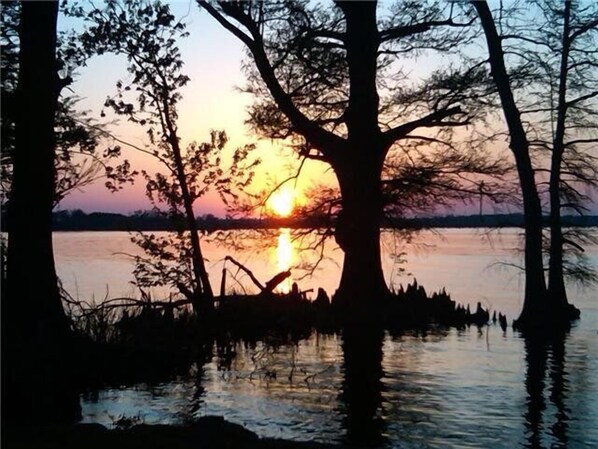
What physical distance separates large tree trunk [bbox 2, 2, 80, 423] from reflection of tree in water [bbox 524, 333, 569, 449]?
6.90 meters

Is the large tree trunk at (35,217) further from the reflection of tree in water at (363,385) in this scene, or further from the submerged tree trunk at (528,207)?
the submerged tree trunk at (528,207)

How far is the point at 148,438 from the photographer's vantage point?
27.5 feet

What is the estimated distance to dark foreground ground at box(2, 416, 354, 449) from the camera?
7.61 m

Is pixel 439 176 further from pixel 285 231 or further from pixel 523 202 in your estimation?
pixel 285 231

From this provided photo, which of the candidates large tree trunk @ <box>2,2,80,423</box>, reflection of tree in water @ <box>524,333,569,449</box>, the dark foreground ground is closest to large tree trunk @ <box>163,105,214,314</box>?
large tree trunk @ <box>2,2,80,423</box>

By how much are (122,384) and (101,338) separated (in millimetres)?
1293

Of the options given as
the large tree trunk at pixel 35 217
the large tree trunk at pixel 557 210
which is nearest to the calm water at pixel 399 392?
the large tree trunk at pixel 35 217

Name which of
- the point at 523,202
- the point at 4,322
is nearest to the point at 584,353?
the point at 523,202

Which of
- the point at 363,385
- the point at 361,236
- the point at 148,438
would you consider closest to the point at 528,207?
the point at 361,236

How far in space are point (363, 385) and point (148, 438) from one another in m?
6.81

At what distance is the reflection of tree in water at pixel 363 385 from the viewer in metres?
11.4

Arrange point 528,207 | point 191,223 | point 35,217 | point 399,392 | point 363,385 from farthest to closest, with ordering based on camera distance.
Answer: point 528,207 < point 191,223 < point 363,385 < point 399,392 < point 35,217

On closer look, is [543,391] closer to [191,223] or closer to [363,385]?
[363,385]

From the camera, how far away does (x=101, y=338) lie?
15516 mm
